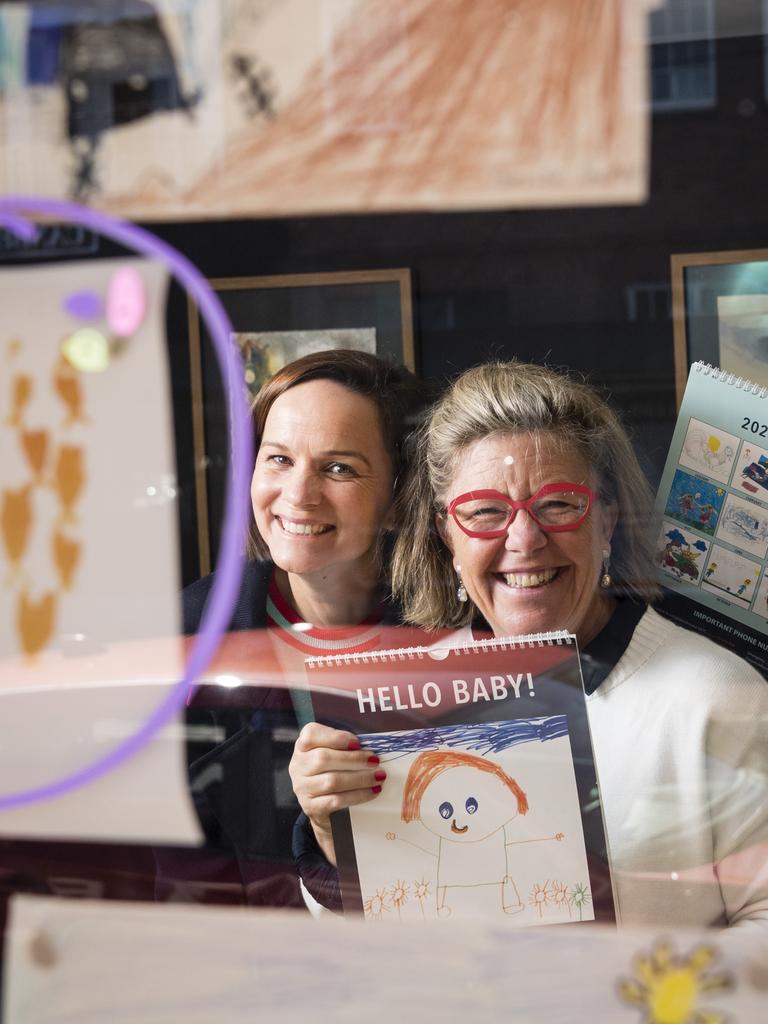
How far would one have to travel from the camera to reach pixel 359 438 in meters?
1.40

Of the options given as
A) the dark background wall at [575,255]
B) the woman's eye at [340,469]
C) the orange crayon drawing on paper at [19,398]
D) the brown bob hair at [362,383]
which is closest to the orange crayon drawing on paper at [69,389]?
the orange crayon drawing on paper at [19,398]

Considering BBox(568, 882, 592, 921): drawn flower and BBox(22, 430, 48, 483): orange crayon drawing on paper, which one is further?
BBox(22, 430, 48, 483): orange crayon drawing on paper

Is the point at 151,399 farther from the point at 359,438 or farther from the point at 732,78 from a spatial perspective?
the point at 732,78

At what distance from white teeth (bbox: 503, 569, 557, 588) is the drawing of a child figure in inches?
9.6

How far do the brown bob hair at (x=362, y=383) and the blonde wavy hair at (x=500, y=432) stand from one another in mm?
36

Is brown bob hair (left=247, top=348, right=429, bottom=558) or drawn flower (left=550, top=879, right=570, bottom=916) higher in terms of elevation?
brown bob hair (left=247, top=348, right=429, bottom=558)

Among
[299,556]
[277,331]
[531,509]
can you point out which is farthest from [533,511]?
[277,331]

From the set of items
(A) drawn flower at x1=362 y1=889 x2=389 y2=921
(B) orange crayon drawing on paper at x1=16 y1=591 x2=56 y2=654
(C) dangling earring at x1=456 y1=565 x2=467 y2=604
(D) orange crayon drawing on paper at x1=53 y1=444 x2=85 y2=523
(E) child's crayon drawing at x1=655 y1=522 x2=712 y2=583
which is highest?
(D) orange crayon drawing on paper at x1=53 y1=444 x2=85 y2=523

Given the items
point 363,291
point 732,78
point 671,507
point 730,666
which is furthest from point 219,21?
point 730,666

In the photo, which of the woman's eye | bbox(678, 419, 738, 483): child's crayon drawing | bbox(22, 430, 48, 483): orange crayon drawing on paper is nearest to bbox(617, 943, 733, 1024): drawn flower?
bbox(678, 419, 738, 483): child's crayon drawing

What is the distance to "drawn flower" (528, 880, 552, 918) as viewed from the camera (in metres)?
1.25

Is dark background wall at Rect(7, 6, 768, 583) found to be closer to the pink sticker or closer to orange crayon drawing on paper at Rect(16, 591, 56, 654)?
the pink sticker

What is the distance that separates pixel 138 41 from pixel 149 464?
584mm

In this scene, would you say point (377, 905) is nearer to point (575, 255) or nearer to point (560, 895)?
point (560, 895)
